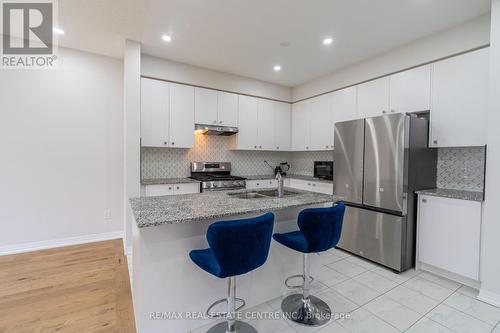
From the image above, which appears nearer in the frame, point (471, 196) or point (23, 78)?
point (471, 196)

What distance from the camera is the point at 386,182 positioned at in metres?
2.83

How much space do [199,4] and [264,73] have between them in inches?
80.1

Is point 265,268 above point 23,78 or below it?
below

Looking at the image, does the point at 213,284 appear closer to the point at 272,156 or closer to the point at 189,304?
the point at 189,304

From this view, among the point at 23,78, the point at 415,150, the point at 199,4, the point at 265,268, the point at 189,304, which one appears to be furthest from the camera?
the point at 23,78

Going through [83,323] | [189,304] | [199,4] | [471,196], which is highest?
[199,4]

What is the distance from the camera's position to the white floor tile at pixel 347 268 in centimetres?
278

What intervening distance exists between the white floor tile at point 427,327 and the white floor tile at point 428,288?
449mm

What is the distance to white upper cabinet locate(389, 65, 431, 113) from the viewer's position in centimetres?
288

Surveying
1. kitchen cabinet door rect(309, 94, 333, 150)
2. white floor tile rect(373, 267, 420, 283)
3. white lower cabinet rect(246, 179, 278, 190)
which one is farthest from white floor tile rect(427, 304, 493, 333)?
white lower cabinet rect(246, 179, 278, 190)

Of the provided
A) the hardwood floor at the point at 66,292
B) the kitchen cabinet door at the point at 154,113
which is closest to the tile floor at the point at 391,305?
the hardwood floor at the point at 66,292

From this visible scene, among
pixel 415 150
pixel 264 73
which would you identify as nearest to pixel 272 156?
pixel 264 73

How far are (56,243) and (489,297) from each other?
5.13 meters

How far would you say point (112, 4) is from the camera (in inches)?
92.2
